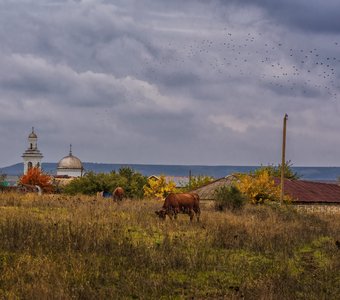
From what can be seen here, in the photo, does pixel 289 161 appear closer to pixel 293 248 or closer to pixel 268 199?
pixel 268 199

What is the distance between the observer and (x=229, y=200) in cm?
3475

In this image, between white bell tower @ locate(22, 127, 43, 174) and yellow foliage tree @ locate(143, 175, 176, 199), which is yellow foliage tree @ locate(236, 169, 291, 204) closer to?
yellow foliage tree @ locate(143, 175, 176, 199)

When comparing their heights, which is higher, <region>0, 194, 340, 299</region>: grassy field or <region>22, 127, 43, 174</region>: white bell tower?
<region>22, 127, 43, 174</region>: white bell tower

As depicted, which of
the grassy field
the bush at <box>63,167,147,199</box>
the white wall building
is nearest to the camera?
the grassy field

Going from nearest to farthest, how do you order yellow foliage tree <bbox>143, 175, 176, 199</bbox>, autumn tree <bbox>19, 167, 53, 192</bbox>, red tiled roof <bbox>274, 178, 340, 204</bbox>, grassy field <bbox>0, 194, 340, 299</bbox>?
grassy field <bbox>0, 194, 340, 299</bbox> → red tiled roof <bbox>274, 178, 340, 204</bbox> → yellow foliage tree <bbox>143, 175, 176, 199</bbox> → autumn tree <bbox>19, 167, 53, 192</bbox>

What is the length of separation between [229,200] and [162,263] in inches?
864

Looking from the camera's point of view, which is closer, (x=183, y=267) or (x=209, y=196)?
(x=183, y=267)

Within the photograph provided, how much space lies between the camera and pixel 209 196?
47.2 meters

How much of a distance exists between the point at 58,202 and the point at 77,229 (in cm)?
1407

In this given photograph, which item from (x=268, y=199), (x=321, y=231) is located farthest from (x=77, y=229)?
(x=268, y=199)

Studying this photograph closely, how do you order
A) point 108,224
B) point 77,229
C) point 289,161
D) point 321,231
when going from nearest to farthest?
point 77,229
point 108,224
point 321,231
point 289,161

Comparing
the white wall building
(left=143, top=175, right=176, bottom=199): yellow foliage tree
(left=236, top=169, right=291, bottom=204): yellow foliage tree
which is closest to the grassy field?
(left=236, top=169, right=291, bottom=204): yellow foliage tree

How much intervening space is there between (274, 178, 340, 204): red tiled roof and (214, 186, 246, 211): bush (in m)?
11.1

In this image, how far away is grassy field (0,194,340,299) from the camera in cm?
1073
